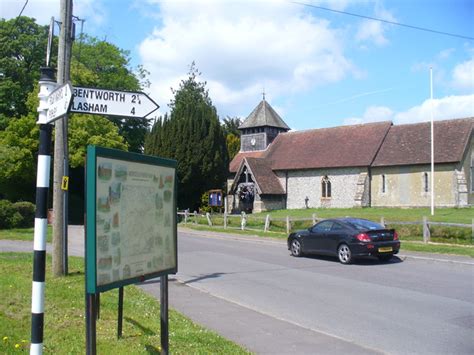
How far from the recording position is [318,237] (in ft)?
56.7

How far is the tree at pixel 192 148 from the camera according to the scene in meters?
47.5

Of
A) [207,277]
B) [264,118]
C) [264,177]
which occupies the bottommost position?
[207,277]

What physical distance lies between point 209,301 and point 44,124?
238 inches

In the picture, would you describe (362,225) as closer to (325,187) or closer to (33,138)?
(33,138)

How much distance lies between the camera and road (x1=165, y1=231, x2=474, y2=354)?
7.30 meters

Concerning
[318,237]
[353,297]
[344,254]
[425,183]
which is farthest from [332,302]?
[425,183]

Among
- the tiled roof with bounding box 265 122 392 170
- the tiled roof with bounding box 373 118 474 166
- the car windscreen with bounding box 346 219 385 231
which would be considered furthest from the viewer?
the tiled roof with bounding box 265 122 392 170

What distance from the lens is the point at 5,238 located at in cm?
2369

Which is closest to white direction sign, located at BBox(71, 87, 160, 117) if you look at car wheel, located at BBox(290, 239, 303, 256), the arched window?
car wheel, located at BBox(290, 239, 303, 256)

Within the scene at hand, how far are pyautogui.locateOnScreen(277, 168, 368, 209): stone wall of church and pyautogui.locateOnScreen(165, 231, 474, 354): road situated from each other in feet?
104

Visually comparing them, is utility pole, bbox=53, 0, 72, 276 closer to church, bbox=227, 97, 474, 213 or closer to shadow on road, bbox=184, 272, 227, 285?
shadow on road, bbox=184, 272, 227, 285

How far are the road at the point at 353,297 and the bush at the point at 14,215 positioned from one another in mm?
16369

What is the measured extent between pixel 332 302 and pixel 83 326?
4999 mm

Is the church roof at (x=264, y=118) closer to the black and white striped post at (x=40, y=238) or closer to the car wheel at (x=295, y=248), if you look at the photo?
the car wheel at (x=295, y=248)
